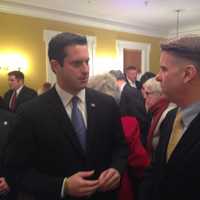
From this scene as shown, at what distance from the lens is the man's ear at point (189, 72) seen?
3.74ft

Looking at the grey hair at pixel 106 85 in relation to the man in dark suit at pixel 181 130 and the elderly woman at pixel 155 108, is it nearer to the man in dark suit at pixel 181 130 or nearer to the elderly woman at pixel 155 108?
the elderly woman at pixel 155 108

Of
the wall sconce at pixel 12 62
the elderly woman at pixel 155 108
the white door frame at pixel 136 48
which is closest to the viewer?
the elderly woman at pixel 155 108

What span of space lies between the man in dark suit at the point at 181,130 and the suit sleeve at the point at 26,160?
1.63 ft

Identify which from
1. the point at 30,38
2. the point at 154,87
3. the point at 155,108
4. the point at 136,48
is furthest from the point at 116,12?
the point at 155,108

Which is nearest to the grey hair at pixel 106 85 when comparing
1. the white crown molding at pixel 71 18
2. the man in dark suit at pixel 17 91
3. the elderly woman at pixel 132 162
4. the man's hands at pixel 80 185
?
the elderly woman at pixel 132 162

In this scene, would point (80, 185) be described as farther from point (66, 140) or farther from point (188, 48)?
point (188, 48)

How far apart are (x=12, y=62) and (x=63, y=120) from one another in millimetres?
4890

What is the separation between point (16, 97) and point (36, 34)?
1.66 m

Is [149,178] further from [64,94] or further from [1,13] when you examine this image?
[1,13]

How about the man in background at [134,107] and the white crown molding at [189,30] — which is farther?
the white crown molding at [189,30]

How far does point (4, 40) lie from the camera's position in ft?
19.2

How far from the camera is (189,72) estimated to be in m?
1.15

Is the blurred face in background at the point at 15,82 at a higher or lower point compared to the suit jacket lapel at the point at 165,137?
lower

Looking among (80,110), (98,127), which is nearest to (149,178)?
(98,127)
